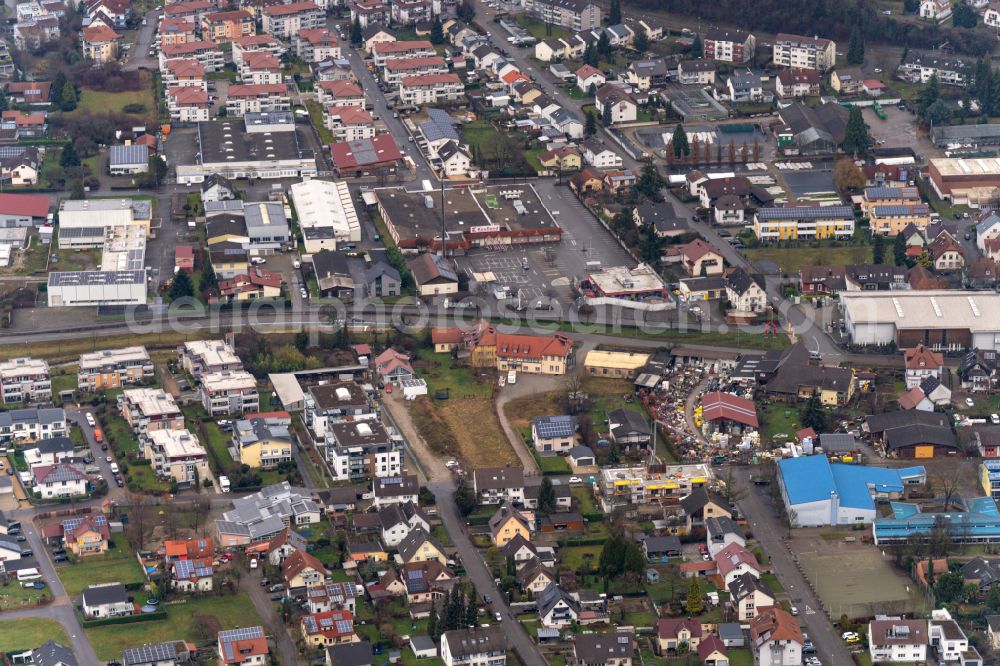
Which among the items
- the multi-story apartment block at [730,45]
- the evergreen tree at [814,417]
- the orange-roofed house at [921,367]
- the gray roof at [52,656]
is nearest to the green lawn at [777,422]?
the evergreen tree at [814,417]

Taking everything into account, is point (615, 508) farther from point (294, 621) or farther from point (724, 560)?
point (294, 621)

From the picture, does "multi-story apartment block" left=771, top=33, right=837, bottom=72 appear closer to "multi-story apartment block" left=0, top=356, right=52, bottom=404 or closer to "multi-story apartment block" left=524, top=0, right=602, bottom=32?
"multi-story apartment block" left=524, top=0, right=602, bottom=32

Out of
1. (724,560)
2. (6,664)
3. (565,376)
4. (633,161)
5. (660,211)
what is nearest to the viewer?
(6,664)

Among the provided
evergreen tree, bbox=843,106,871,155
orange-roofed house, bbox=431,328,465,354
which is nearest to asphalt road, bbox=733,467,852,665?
orange-roofed house, bbox=431,328,465,354

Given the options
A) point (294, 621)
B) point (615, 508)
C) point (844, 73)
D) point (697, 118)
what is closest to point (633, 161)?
point (697, 118)

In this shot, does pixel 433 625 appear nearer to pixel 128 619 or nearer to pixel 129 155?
pixel 128 619

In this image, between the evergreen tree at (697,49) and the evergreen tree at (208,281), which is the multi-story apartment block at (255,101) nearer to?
the evergreen tree at (697,49)

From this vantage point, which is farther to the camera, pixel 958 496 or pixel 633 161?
pixel 633 161
